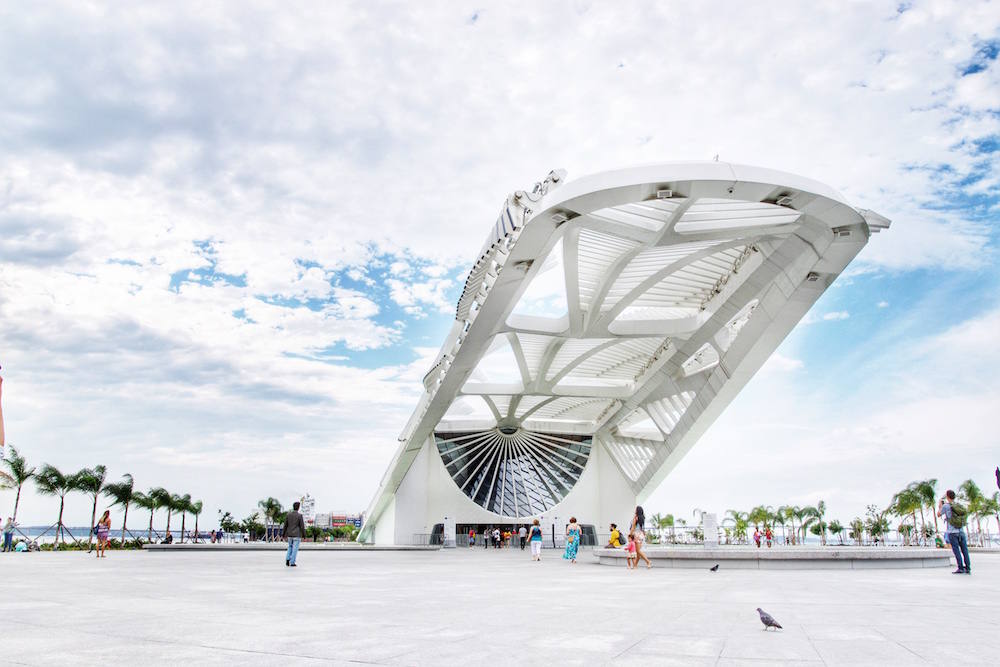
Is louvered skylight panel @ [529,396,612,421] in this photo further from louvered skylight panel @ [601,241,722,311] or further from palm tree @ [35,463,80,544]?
palm tree @ [35,463,80,544]

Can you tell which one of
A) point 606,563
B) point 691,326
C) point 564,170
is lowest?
point 606,563

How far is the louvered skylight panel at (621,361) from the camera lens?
3134cm

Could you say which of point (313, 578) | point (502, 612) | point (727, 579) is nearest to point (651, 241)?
point (727, 579)

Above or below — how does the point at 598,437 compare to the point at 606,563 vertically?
above

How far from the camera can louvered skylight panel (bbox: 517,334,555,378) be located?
2927cm

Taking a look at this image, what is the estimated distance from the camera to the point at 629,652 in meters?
3.76

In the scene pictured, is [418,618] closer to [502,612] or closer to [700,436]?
[502,612]

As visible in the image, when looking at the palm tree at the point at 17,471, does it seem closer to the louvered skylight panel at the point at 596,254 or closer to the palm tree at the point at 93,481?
the palm tree at the point at 93,481

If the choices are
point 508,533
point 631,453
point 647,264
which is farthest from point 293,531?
point 631,453

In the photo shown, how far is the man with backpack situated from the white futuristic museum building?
7587 mm

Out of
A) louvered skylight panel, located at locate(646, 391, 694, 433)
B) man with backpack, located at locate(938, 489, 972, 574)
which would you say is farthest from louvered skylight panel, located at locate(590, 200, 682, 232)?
louvered skylight panel, located at locate(646, 391, 694, 433)

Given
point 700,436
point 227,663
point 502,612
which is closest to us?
point 227,663

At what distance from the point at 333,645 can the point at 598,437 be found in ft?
140

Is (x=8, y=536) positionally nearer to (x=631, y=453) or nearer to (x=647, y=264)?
(x=647, y=264)
